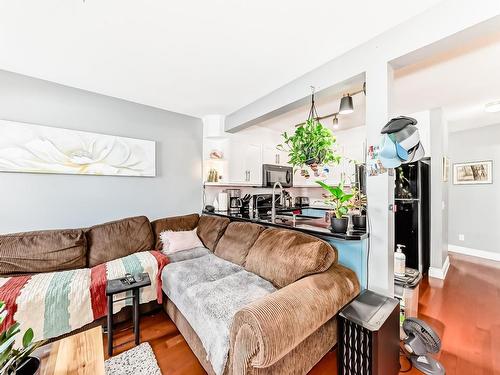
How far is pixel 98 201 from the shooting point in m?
2.77

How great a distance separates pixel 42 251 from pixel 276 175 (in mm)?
3535

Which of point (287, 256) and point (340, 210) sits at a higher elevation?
point (340, 210)

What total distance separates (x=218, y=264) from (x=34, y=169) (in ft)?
7.40

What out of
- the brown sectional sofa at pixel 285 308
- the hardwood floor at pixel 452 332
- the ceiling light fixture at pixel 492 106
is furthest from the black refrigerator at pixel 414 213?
the brown sectional sofa at pixel 285 308

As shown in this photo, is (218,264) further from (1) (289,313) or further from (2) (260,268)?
(1) (289,313)

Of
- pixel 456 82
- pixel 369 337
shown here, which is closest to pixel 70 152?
pixel 369 337

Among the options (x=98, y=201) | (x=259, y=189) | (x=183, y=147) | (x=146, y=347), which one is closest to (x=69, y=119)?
(x=98, y=201)

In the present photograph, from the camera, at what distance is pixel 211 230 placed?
116 inches

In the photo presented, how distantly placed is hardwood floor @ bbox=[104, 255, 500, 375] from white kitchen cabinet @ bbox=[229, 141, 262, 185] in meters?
2.28

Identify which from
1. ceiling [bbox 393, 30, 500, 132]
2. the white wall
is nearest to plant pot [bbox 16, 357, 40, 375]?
ceiling [bbox 393, 30, 500, 132]

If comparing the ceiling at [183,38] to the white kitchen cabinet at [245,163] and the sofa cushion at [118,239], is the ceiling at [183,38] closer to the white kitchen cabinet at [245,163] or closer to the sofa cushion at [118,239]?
the white kitchen cabinet at [245,163]

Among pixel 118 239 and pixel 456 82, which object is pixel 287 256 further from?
pixel 456 82

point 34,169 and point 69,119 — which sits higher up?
point 69,119

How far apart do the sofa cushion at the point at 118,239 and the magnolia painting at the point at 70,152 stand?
67 cm
